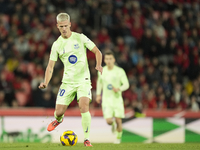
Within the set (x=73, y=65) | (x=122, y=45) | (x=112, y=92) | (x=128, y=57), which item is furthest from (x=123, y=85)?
(x=122, y=45)

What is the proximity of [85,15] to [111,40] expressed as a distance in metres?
1.50

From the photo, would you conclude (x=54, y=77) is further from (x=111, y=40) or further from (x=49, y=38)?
(x=111, y=40)

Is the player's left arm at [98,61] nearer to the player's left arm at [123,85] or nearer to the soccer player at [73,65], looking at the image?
the soccer player at [73,65]

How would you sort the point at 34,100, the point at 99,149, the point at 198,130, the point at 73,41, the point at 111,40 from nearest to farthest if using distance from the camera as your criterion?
the point at 99,149
the point at 73,41
the point at 198,130
the point at 34,100
the point at 111,40

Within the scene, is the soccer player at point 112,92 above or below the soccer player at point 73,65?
below

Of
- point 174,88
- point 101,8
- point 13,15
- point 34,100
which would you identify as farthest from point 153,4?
point 34,100

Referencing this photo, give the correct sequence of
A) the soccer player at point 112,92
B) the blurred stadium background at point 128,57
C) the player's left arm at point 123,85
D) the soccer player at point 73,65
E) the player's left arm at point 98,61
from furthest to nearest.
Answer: the blurred stadium background at point 128,57 → the soccer player at point 112,92 → the player's left arm at point 123,85 → the soccer player at point 73,65 → the player's left arm at point 98,61

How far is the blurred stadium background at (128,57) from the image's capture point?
1247cm

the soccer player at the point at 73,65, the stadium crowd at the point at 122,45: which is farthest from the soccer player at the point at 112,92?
the soccer player at the point at 73,65

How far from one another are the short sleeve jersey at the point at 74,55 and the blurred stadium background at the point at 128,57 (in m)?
4.14

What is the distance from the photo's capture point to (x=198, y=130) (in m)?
12.5

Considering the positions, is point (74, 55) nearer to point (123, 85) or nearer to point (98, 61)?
point (98, 61)

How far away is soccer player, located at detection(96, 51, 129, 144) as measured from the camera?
1118 centimetres

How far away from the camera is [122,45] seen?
55.4ft
